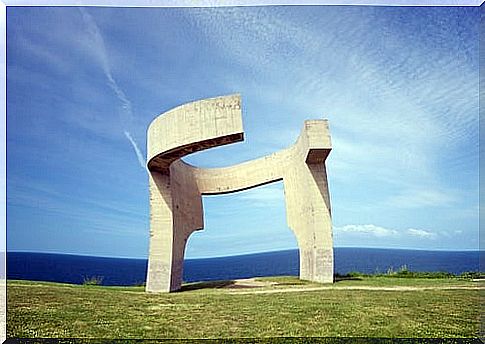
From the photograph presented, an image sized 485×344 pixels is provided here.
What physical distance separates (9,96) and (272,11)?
4.63m

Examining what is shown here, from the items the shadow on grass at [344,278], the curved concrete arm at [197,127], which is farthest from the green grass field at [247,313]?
the curved concrete arm at [197,127]

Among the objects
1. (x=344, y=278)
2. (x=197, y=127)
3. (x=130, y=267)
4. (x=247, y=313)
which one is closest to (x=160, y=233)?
(x=197, y=127)

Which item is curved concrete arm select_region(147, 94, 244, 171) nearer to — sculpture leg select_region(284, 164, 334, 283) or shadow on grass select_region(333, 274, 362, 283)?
sculpture leg select_region(284, 164, 334, 283)

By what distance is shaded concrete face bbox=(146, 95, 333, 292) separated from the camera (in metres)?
10.5

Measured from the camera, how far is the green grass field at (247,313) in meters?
8.05

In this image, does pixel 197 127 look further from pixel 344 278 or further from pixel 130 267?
pixel 130 267

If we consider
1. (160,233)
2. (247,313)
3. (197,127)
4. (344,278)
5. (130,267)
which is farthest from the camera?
(130,267)

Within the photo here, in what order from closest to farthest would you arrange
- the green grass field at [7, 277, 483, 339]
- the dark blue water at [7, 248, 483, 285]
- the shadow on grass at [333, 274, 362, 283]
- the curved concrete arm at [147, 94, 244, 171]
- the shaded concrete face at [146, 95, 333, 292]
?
the green grass field at [7, 277, 483, 339], the curved concrete arm at [147, 94, 244, 171], the shaded concrete face at [146, 95, 333, 292], the dark blue water at [7, 248, 483, 285], the shadow on grass at [333, 274, 362, 283]

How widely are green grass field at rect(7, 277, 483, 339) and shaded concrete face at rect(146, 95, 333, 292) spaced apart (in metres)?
1.31

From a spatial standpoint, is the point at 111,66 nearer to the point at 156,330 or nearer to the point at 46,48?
the point at 46,48

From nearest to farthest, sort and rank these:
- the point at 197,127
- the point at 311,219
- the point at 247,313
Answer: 1. the point at 247,313
2. the point at 197,127
3. the point at 311,219

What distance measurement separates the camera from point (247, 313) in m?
8.81

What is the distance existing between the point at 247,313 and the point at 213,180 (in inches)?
245

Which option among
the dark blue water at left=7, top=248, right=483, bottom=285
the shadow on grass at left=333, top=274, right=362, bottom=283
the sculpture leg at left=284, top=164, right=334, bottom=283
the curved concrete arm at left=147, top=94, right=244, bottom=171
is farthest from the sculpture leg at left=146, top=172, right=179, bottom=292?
the shadow on grass at left=333, top=274, right=362, bottom=283
